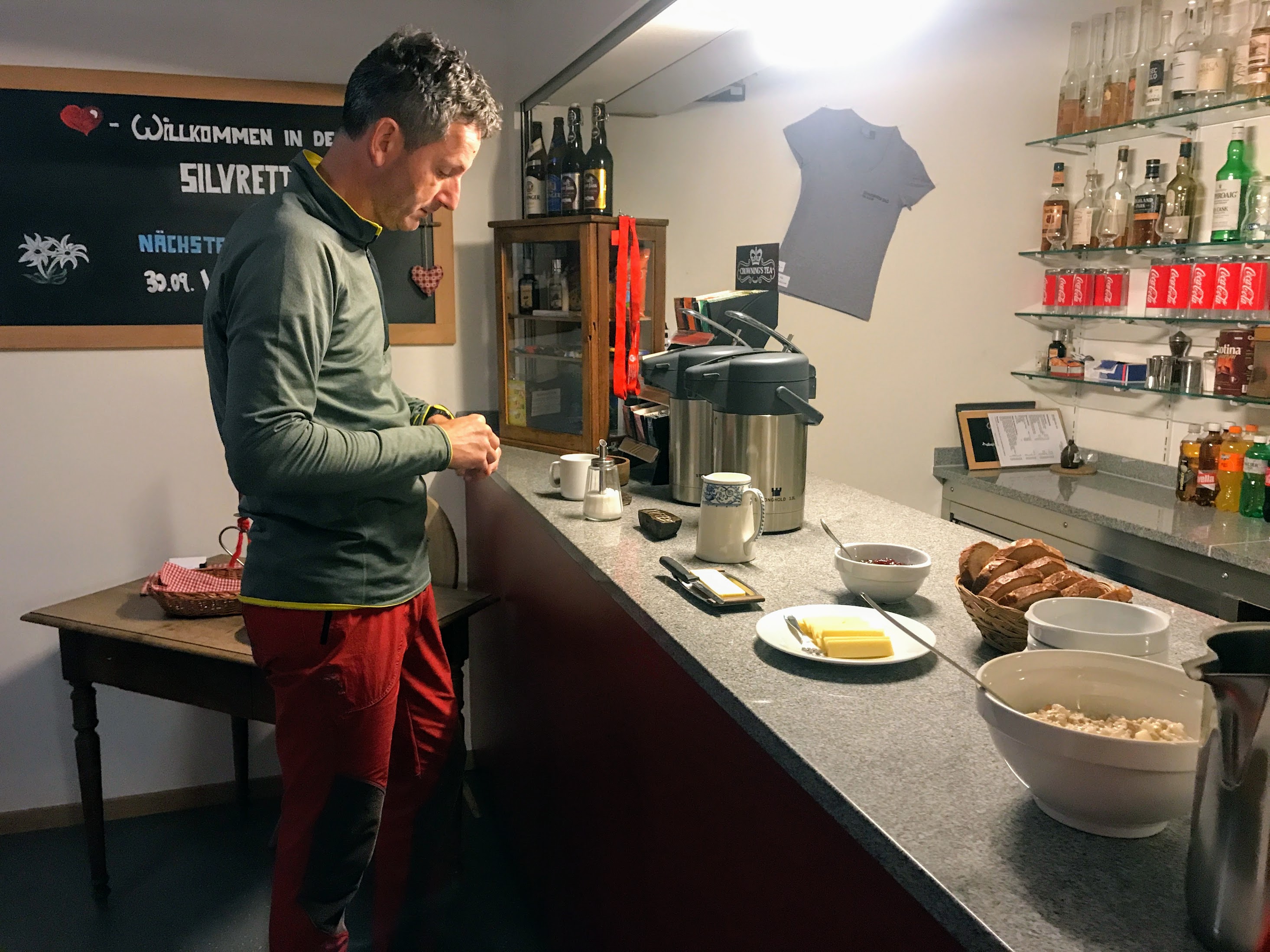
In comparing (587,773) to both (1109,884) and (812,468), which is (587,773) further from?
(812,468)

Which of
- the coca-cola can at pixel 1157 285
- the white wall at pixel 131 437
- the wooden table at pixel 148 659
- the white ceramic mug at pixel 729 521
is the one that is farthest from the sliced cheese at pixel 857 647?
the coca-cola can at pixel 1157 285

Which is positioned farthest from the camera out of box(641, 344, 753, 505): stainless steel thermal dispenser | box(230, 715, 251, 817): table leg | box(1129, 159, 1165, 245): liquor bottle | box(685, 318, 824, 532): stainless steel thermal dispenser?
box(1129, 159, 1165, 245): liquor bottle

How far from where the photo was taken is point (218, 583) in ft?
8.23

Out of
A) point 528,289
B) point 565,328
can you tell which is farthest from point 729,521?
point 528,289

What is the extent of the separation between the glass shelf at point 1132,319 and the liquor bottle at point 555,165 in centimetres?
174

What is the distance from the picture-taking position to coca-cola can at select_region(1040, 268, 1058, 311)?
3488mm

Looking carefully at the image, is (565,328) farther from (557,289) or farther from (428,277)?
(428,277)

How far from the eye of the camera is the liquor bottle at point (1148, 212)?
10.1 feet

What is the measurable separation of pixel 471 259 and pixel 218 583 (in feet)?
4.07

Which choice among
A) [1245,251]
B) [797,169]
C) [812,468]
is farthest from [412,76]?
[1245,251]

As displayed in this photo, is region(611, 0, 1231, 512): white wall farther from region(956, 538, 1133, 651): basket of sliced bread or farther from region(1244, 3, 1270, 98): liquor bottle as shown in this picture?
region(956, 538, 1133, 651): basket of sliced bread

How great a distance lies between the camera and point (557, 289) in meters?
2.83

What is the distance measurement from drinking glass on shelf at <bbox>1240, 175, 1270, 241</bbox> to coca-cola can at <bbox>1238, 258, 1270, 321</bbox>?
0.23 ft

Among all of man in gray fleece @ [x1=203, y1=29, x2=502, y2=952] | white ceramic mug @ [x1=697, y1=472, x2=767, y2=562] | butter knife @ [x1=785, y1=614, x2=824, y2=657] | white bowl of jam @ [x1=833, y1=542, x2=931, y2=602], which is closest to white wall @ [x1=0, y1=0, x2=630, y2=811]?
man in gray fleece @ [x1=203, y1=29, x2=502, y2=952]
